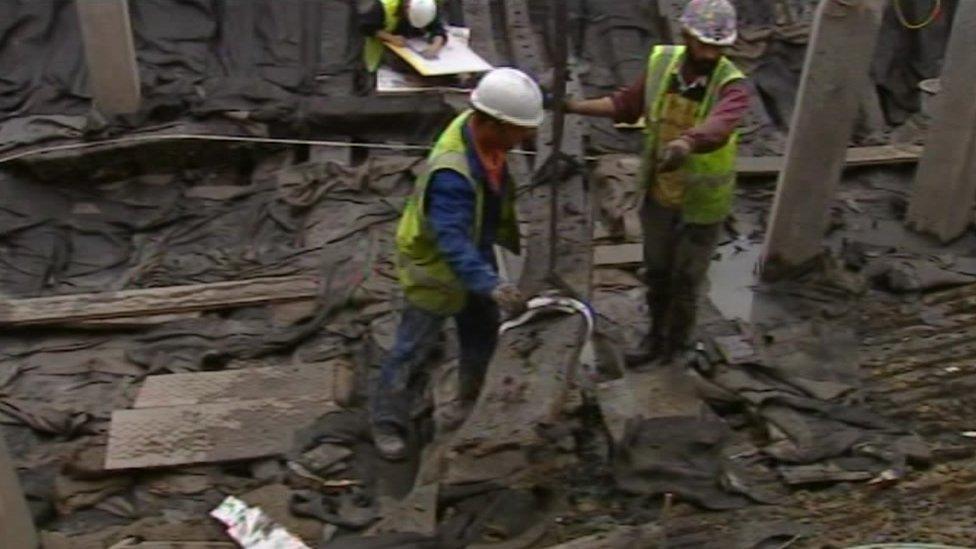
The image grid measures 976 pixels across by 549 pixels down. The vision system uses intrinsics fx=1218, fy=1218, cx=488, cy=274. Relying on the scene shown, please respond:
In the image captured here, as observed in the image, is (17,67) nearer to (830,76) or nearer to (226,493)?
(226,493)

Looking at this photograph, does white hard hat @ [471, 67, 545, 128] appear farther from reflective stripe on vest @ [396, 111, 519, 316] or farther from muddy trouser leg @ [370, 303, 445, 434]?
muddy trouser leg @ [370, 303, 445, 434]

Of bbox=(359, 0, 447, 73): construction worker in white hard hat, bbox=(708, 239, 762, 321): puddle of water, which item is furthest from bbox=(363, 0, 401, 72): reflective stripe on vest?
bbox=(708, 239, 762, 321): puddle of water

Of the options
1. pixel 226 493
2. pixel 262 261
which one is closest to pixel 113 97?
pixel 262 261

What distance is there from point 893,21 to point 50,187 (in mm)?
6687

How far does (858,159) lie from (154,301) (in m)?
4.88

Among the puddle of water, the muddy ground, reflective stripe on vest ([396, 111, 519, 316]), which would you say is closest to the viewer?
reflective stripe on vest ([396, 111, 519, 316])

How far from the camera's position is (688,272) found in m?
6.09

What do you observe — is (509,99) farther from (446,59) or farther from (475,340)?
(446,59)

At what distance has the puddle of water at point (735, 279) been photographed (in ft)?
24.0

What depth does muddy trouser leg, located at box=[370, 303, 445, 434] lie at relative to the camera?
18.3ft

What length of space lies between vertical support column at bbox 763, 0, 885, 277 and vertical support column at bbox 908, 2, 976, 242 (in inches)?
28.2

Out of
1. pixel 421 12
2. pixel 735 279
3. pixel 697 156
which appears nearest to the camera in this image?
pixel 697 156

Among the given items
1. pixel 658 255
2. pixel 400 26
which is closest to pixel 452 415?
pixel 658 255

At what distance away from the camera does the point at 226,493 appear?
5871 millimetres
